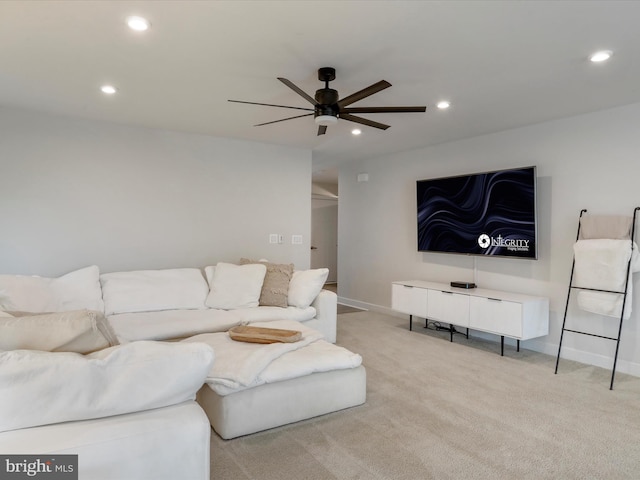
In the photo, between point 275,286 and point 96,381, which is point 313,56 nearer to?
point 96,381

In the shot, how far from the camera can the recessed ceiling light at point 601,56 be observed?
8.53 ft

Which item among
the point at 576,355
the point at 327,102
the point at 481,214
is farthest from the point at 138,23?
the point at 576,355

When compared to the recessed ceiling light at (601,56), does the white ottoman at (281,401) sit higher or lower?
lower

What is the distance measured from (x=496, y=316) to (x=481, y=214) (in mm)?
1227

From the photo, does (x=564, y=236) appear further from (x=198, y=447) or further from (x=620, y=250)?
(x=198, y=447)

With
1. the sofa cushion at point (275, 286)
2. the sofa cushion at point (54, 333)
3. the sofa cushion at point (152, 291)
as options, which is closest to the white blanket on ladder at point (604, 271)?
the sofa cushion at point (275, 286)

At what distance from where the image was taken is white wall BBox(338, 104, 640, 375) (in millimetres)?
3686

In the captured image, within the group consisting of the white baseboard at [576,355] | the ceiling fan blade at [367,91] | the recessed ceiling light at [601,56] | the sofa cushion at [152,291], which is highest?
the recessed ceiling light at [601,56]

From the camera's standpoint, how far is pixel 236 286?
4.21 meters

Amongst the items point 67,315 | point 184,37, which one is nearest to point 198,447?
point 67,315

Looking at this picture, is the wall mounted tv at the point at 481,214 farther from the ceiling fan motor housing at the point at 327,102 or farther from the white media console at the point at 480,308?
the ceiling fan motor housing at the point at 327,102

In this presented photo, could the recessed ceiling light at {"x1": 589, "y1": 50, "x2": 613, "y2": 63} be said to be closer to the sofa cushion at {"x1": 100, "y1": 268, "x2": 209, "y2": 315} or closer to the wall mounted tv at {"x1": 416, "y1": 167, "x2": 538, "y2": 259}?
the wall mounted tv at {"x1": 416, "y1": 167, "x2": 538, "y2": 259}

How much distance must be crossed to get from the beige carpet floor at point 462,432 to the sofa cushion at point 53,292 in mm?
2026

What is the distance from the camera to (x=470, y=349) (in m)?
4.32
